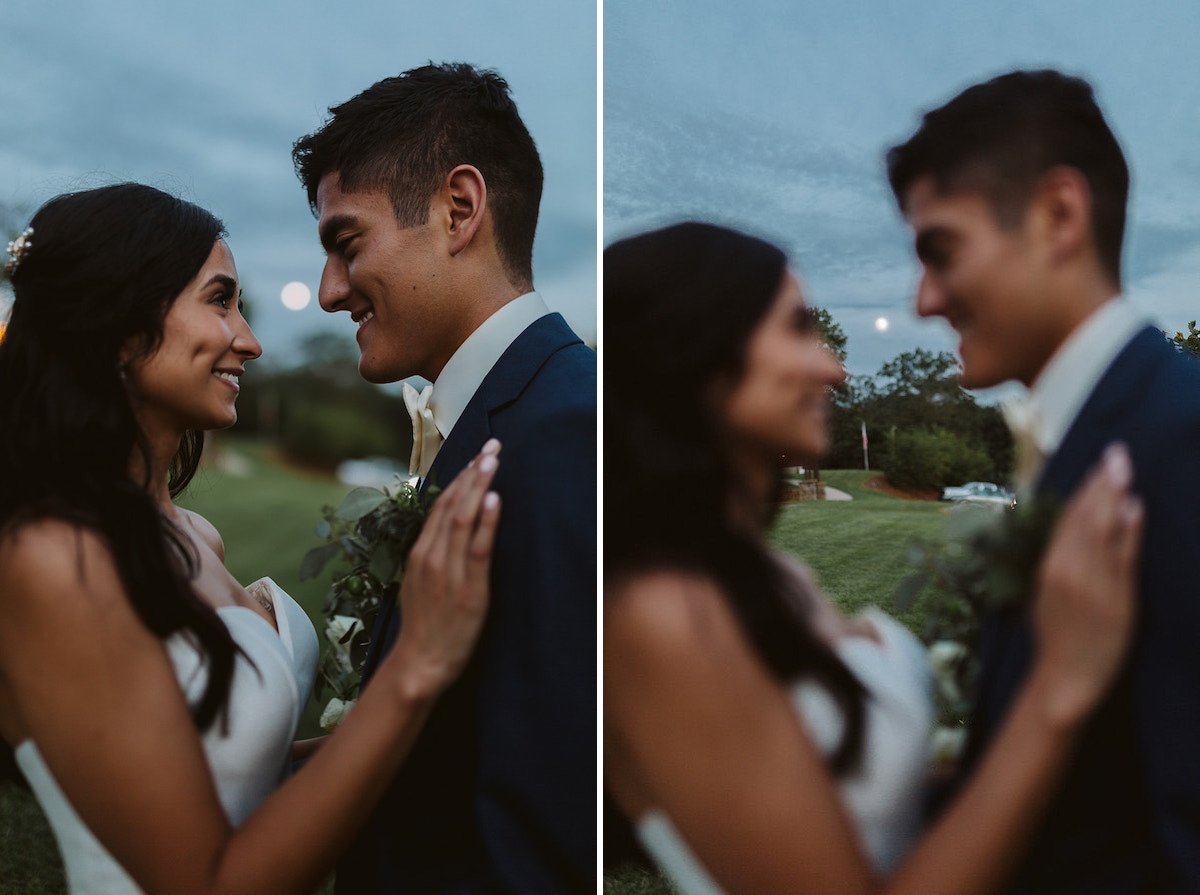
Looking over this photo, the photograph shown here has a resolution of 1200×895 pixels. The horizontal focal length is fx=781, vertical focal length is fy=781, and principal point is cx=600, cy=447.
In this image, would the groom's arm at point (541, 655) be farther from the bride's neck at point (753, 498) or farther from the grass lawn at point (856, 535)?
the grass lawn at point (856, 535)

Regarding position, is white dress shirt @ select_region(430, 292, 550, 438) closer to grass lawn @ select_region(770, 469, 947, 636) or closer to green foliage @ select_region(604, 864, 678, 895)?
grass lawn @ select_region(770, 469, 947, 636)

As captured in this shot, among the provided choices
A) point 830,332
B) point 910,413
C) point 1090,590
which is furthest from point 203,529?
point 1090,590

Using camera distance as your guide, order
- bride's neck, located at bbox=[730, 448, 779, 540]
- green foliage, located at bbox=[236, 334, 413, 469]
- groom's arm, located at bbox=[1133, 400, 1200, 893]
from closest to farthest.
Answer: groom's arm, located at bbox=[1133, 400, 1200, 893], bride's neck, located at bbox=[730, 448, 779, 540], green foliage, located at bbox=[236, 334, 413, 469]

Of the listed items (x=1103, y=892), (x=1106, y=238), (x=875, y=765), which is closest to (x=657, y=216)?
(x=1106, y=238)

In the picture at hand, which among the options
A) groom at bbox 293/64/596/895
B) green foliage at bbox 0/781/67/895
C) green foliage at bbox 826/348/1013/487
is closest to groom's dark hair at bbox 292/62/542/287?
groom at bbox 293/64/596/895

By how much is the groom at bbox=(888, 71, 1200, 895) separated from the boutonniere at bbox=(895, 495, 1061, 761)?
4 centimetres

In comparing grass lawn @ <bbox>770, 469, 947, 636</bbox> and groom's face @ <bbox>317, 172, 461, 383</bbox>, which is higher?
groom's face @ <bbox>317, 172, 461, 383</bbox>

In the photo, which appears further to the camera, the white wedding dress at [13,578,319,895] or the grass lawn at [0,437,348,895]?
the grass lawn at [0,437,348,895]

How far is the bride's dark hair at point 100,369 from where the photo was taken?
1.67m

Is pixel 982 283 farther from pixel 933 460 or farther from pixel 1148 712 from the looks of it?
pixel 1148 712

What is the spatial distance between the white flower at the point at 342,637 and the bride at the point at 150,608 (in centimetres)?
20

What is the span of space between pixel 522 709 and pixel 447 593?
318 mm

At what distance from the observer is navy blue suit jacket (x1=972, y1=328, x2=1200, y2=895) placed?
3.99 feet

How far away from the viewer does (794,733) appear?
Answer: 1408 mm
